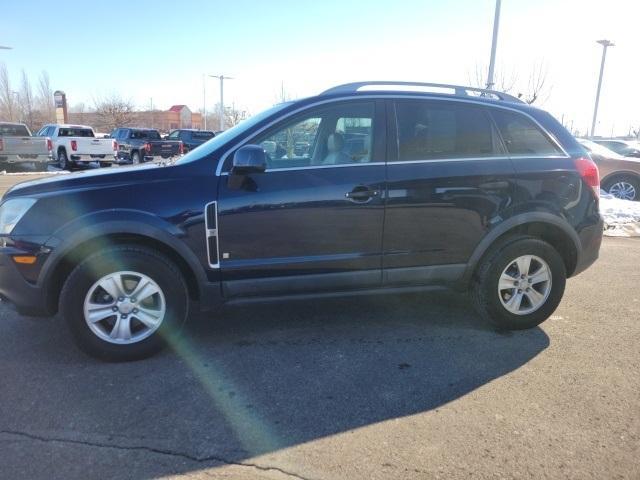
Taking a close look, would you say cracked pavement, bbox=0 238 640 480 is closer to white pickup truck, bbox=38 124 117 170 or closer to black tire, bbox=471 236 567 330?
black tire, bbox=471 236 567 330

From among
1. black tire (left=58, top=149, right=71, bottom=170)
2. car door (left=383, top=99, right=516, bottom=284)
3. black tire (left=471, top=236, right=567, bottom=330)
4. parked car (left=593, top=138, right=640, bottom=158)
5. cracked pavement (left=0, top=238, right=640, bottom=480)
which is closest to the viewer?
cracked pavement (left=0, top=238, right=640, bottom=480)

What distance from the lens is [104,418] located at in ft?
9.43

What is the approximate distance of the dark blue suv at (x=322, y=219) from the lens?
11.1 ft

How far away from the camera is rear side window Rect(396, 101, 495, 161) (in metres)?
3.88

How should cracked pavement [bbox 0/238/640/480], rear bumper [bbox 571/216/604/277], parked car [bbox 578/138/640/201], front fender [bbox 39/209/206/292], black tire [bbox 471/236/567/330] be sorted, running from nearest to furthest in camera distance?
cracked pavement [bbox 0/238/640/480] < front fender [bbox 39/209/206/292] < black tire [bbox 471/236/567/330] < rear bumper [bbox 571/216/604/277] < parked car [bbox 578/138/640/201]

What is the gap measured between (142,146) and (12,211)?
66.6 ft

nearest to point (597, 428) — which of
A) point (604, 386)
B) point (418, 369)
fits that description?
point (604, 386)

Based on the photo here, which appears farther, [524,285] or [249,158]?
[524,285]

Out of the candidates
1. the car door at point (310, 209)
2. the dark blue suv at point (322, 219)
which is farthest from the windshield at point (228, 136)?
the car door at point (310, 209)

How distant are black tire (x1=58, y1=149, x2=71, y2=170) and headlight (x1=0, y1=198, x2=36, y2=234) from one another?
→ 18.6 m

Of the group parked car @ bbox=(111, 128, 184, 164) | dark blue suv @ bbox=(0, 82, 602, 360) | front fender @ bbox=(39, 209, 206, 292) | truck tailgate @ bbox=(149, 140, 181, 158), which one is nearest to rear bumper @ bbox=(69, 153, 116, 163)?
parked car @ bbox=(111, 128, 184, 164)

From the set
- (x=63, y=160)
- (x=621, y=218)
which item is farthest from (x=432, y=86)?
(x=63, y=160)

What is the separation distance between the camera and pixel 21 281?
3.36 metres

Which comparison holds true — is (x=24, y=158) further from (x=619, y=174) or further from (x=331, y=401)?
(x=331, y=401)
